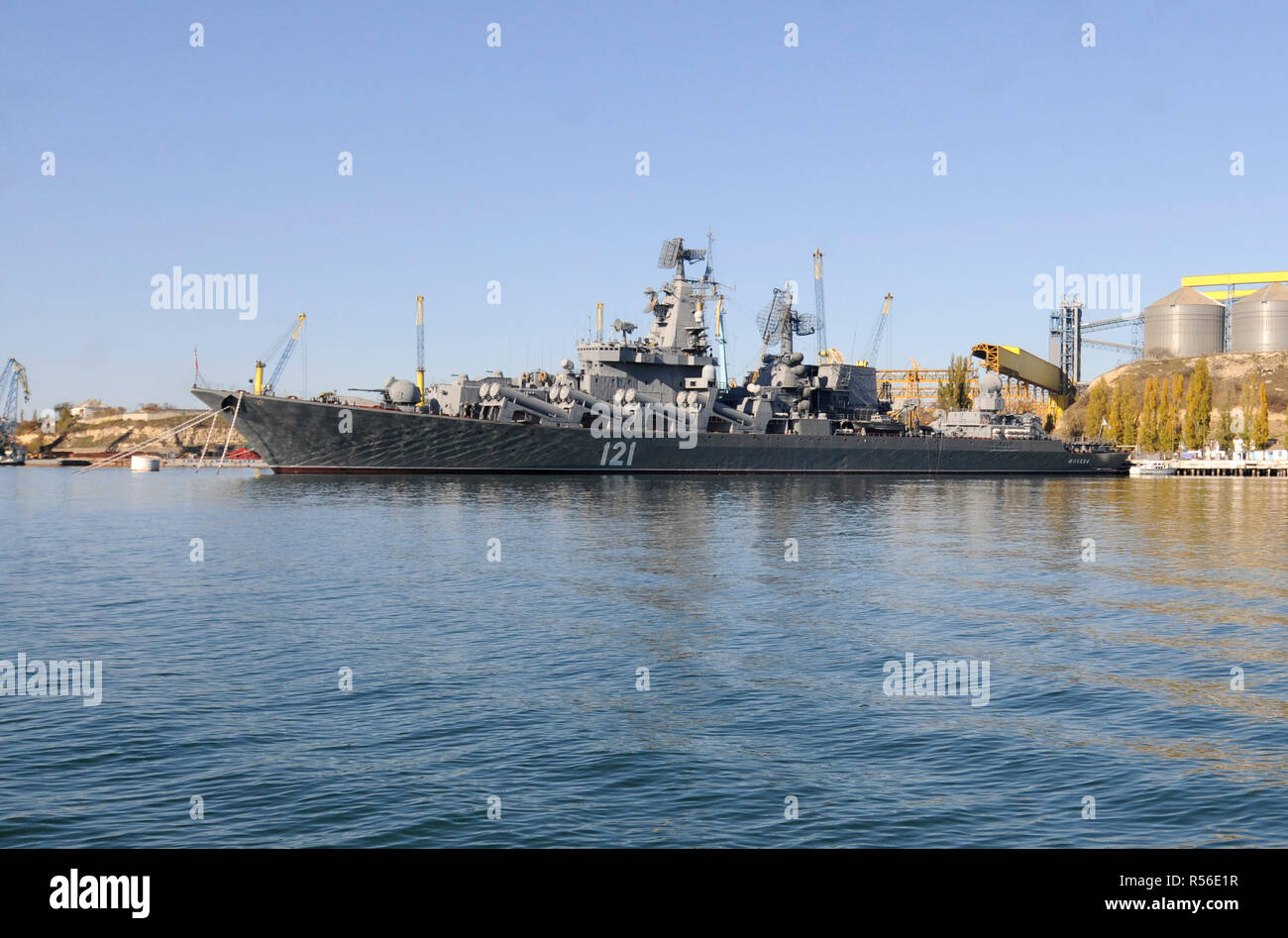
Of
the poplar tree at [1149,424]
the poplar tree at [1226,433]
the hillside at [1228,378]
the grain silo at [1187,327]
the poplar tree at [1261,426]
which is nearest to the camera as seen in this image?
the poplar tree at [1261,426]

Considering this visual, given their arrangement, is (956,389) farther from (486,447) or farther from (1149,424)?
(486,447)

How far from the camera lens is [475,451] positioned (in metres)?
87.9

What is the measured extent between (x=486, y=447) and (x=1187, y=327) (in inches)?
5617

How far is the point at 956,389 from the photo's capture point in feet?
533

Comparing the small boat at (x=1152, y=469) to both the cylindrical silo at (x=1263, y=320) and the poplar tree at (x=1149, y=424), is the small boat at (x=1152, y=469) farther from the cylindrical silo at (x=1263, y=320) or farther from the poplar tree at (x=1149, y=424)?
the cylindrical silo at (x=1263, y=320)

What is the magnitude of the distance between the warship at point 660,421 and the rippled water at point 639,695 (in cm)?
4444

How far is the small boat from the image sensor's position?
130875 mm

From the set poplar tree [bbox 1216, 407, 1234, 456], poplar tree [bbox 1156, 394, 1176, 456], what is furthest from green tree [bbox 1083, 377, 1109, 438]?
poplar tree [bbox 1216, 407, 1234, 456]

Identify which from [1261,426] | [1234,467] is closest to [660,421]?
[1234,467]

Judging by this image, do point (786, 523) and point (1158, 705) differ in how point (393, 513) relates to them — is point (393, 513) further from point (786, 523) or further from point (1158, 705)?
point (1158, 705)

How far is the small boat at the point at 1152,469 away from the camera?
131 m

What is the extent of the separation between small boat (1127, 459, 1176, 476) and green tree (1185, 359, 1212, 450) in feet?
32.5

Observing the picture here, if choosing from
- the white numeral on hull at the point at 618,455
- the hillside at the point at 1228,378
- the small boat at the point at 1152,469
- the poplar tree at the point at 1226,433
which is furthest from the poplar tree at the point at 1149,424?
the white numeral on hull at the point at 618,455
